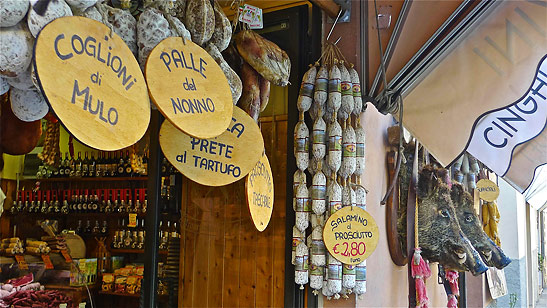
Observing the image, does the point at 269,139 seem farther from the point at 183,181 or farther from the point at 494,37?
the point at 494,37

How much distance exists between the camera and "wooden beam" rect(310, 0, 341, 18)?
258 centimetres

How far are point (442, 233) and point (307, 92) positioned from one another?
1.42 m

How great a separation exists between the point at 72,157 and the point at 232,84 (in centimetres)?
435

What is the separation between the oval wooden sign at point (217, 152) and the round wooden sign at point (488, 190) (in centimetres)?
372

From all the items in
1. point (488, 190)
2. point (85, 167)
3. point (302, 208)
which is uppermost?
point (85, 167)

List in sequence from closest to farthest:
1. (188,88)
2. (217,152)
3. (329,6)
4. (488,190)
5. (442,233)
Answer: (188,88) → (217,152) → (329,6) → (442,233) → (488,190)

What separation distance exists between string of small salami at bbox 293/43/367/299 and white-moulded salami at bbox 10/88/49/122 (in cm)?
154

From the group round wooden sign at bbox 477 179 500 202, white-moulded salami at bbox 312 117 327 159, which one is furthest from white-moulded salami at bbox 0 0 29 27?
round wooden sign at bbox 477 179 500 202

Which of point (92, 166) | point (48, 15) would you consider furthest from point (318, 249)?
point (92, 166)

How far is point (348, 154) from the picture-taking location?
2.48 meters

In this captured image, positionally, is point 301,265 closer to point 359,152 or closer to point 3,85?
point 359,152

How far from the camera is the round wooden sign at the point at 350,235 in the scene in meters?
2.39

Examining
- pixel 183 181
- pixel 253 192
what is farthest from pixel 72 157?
pixel 253 192

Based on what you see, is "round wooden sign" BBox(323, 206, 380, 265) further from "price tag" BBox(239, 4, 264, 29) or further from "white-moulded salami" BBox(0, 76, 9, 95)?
"white-moulded salami" BBox(0, 76, 9, 95)
